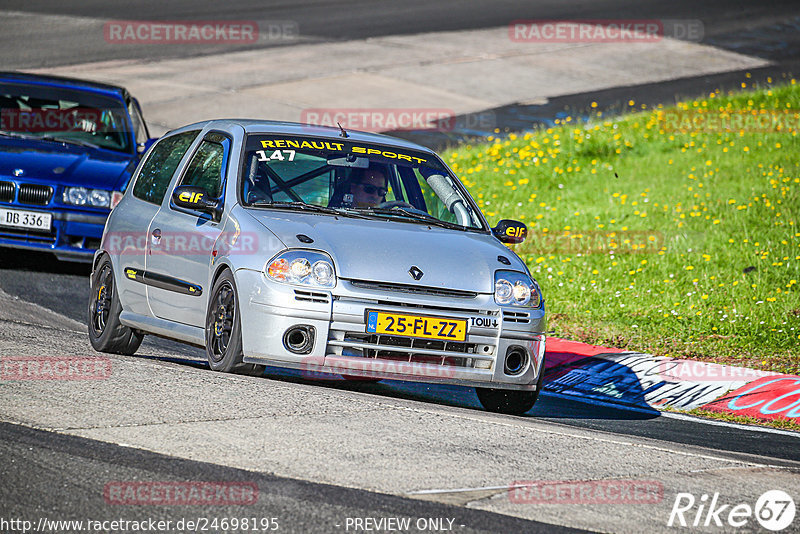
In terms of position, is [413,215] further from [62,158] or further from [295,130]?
[62,158]

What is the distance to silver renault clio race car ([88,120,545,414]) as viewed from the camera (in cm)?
677

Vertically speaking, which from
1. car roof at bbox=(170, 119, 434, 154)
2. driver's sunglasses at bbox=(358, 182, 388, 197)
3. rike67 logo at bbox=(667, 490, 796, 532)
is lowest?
rike67 logo at bbox=(667, 490, 796, 532)

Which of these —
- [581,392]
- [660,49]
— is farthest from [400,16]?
[581,392]

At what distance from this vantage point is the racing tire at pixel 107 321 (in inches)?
329

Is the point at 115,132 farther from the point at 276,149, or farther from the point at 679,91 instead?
the point at 679,91

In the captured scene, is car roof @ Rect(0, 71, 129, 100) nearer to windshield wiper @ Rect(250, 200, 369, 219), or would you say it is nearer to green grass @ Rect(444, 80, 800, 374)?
green grass @ Rect(444, 80, 800, 374)

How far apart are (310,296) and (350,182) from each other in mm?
1337

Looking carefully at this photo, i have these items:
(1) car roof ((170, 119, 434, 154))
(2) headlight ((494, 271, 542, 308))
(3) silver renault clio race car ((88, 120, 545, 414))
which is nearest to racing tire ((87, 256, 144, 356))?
(3) silver renault clio race car ((88, 120, 545, 414))

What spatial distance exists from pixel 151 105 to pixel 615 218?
10.1 meters

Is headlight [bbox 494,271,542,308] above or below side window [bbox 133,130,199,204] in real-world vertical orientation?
below

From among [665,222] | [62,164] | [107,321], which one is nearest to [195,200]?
[107,321]

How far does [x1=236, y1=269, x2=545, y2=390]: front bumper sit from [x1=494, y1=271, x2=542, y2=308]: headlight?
12 cm

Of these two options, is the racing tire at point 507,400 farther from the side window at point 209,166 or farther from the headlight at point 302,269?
the side window at point 209,166

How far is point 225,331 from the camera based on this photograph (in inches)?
280
